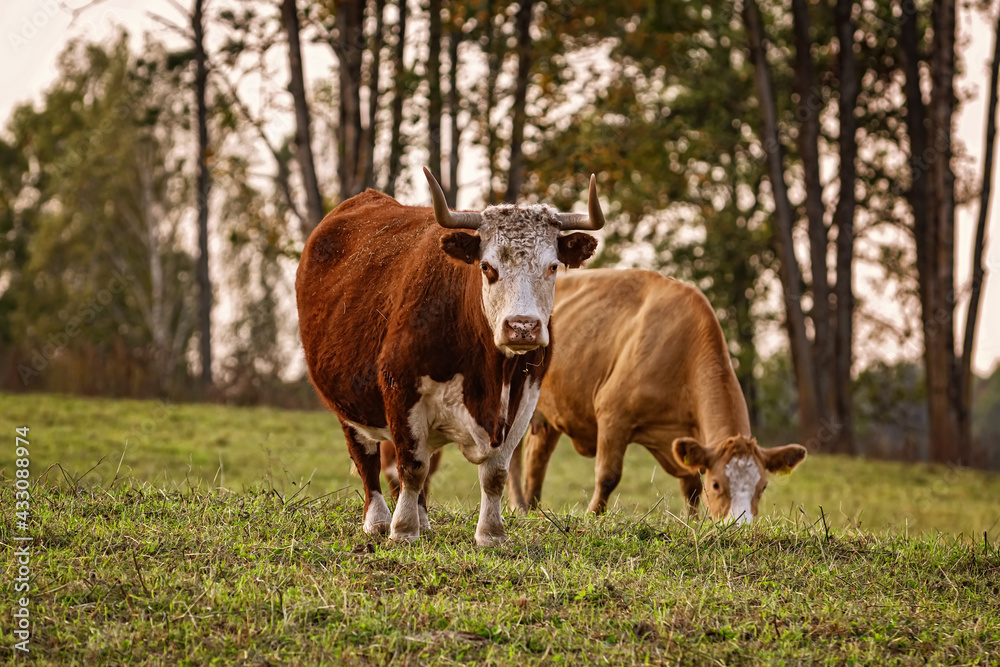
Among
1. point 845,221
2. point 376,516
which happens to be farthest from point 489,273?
point 845,221

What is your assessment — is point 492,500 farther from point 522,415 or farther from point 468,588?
point 468,588

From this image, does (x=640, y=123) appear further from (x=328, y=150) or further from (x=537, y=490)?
(x=328, y=150)

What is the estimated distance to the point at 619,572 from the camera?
5367 mm

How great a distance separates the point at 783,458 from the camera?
8391mm

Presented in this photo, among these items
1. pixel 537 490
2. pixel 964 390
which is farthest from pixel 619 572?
pixel 964 390

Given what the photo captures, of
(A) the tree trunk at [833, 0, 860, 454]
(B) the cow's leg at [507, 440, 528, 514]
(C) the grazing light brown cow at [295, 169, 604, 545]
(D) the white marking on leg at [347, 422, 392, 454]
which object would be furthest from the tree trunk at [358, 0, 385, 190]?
(C) the grazing light brown cow at [295, 169, 604, 545]

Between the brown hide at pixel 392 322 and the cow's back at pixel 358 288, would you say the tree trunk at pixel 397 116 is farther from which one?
the brown hide at pixel 392 322

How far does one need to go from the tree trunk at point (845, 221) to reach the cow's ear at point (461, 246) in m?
17.9

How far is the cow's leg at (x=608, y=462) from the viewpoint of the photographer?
346 inches

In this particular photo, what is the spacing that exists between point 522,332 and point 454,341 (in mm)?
592

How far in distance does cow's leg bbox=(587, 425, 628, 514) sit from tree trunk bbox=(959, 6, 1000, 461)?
14833 mm

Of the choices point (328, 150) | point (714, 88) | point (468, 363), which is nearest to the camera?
point (468, 363)

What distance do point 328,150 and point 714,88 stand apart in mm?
15439

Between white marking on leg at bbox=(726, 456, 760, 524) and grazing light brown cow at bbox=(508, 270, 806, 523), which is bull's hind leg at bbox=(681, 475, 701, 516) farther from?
white marking on leg at bbox=(726, 456, 760, 524)
